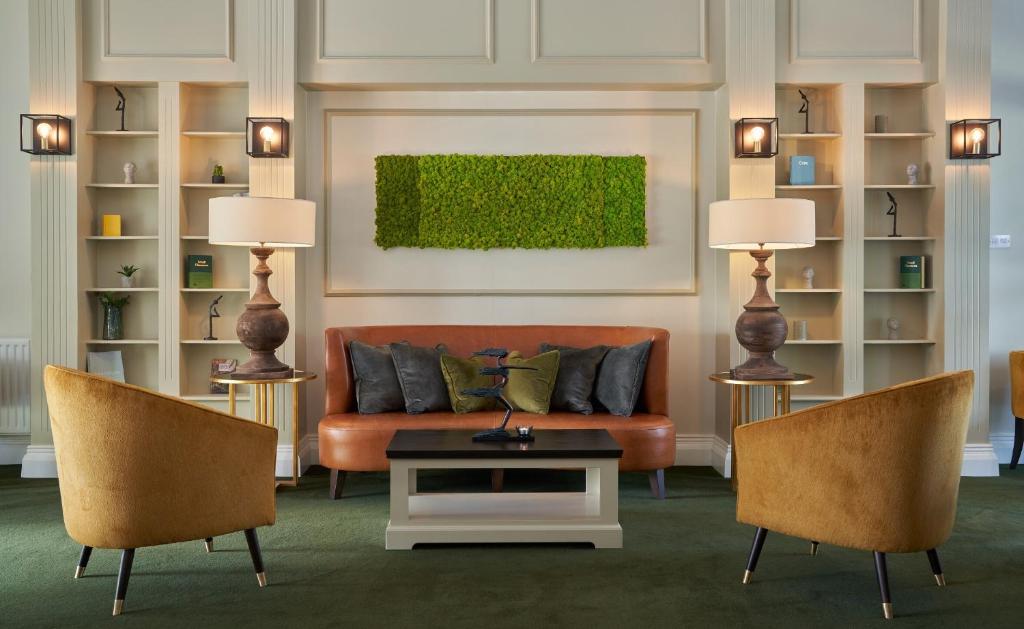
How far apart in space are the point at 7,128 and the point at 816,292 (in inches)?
206

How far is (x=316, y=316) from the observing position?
17.6 feet

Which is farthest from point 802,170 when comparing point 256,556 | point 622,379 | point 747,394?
point 256,556

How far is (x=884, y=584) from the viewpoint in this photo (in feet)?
9.07

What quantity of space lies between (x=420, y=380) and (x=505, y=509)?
3.90ft

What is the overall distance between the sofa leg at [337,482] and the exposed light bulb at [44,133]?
2.60 metres

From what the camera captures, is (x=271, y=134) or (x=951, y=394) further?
(x=271, y=134)

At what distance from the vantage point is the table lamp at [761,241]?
4.40 metres

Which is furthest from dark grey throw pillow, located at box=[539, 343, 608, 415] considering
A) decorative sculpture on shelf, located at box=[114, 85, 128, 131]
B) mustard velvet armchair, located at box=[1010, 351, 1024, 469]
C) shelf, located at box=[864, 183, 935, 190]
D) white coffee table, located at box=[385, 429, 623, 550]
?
decorative sculpture on shelf, located at box=[114, 85, 128, 131]

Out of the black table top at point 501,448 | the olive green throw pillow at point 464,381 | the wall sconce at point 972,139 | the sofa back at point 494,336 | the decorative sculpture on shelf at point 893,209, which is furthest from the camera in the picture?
the decorative sculpture on shelf at point 893,209

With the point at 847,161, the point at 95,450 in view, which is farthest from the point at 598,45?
the point at 95,450

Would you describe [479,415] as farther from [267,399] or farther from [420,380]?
[267,399]

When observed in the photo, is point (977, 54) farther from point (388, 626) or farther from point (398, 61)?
point (388, 626)

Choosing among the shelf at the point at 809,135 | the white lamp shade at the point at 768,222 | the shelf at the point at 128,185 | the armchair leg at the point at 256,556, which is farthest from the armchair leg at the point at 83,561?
the shelf at the point at 809,135

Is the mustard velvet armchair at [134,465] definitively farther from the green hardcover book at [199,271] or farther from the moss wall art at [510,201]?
the moss wall art at [510,201]
